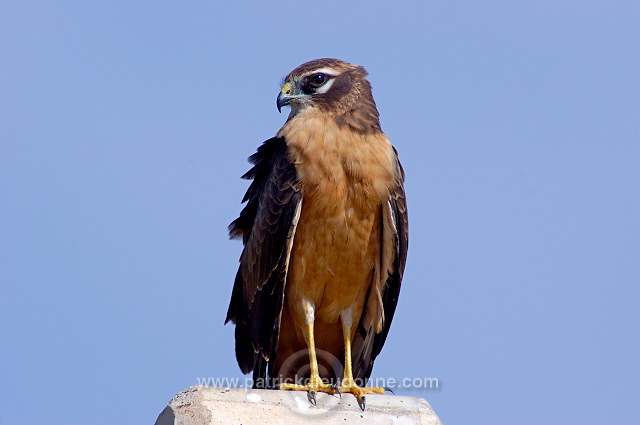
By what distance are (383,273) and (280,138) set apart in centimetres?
144

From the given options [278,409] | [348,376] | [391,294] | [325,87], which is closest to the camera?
[278,409]

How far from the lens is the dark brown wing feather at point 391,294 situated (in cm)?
702

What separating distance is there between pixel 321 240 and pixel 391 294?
0.87 metres

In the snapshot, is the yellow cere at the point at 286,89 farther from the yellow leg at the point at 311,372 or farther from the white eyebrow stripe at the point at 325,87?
the yellow leg at the point at 311,372

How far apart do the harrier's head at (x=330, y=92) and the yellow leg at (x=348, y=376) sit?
65.8 inches

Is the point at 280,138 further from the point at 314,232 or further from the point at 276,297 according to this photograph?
the point at 276,297

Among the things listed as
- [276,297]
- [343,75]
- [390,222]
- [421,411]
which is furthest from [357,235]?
[421,411]

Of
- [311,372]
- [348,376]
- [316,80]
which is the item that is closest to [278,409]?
[311,372]

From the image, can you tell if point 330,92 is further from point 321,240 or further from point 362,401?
point 362,401

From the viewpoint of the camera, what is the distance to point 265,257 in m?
7.03

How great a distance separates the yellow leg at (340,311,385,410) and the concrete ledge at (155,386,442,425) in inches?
11.9

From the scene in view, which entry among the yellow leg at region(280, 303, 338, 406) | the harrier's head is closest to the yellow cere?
the harrier's head

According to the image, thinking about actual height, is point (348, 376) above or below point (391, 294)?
below

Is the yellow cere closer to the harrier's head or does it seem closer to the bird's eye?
the harrier's head
